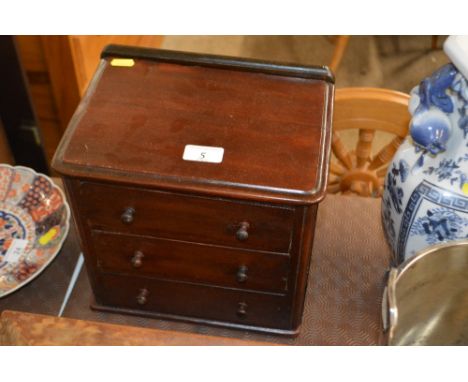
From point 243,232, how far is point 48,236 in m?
0.39

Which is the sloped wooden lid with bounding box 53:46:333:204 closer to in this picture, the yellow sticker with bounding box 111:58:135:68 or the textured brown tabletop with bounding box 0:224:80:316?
the yellow sticker with bounding box 111:58:135:68

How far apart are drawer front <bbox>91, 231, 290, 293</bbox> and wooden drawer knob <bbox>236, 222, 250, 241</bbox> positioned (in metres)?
0.05

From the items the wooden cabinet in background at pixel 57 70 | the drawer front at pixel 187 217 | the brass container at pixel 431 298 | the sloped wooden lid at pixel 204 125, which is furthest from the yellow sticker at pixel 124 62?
the wooden cabinet in background at pixel 57 70

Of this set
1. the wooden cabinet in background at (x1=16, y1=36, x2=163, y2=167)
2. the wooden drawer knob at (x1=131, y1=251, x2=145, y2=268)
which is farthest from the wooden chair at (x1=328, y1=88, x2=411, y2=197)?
the wooden cabinet in background at (x1=16, y1=36, x2=163, y2=167)

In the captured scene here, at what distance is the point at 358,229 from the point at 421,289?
1.25 feet

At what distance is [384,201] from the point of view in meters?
0.84

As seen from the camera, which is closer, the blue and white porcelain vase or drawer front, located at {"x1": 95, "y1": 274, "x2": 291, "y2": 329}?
the blue and white porcelain vase

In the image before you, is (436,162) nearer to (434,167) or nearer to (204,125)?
(434,167)

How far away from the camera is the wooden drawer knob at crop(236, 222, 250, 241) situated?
80 cm

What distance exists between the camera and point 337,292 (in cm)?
97

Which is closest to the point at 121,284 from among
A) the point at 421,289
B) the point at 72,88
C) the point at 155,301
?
the point at 155,301

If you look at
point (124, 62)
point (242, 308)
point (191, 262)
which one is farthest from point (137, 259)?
point (124, 62)

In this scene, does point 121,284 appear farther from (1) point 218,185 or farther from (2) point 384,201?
(2) point 384,201

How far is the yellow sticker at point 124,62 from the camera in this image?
930 mm
